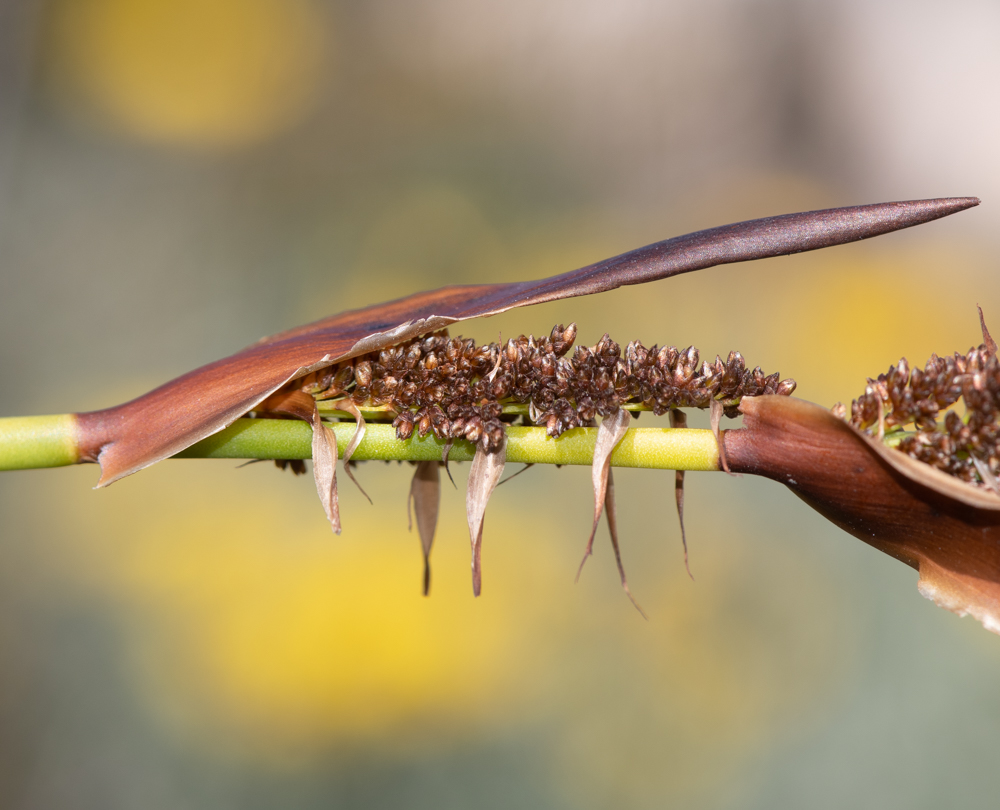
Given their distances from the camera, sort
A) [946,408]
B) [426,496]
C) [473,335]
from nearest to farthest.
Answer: [946,408]
[426,496]
[473,335]

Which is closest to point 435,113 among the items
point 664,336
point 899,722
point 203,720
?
point 664,336

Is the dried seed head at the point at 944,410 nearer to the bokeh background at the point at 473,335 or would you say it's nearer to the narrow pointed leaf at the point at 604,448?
the narrow pointed leaf at the point at 604,448

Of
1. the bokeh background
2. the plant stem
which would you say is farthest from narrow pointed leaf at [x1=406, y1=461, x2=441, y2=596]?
the bokeh background

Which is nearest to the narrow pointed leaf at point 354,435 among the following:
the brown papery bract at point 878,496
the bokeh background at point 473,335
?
the brown papery bract at point 878,496

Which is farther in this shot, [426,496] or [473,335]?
[473,335]

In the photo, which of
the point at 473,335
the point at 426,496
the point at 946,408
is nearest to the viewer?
the point at 946,408

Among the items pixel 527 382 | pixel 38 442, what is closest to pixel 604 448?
pixel 527 382

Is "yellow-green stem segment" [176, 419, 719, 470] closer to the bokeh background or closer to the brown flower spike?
the brown flower spike

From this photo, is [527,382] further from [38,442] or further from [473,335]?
[473,335]
